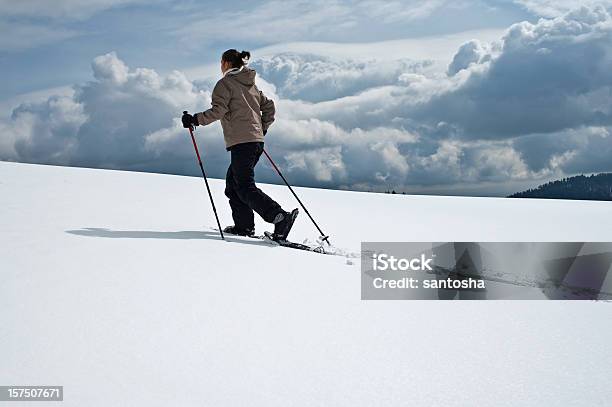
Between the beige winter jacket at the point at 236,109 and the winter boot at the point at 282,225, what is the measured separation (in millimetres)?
808

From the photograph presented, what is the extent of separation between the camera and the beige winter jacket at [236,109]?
553 centimetres

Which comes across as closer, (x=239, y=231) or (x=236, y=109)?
(x=236, y=109)

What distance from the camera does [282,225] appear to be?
548 centimetres

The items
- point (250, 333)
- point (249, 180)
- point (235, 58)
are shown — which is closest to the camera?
point (250, 333)

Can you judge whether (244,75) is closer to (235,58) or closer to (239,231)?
(235,58)

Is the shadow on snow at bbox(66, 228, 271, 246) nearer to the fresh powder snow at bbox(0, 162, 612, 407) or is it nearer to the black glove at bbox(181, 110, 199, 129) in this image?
the fresh powder snow at bbox(0, 162, 612, 407)

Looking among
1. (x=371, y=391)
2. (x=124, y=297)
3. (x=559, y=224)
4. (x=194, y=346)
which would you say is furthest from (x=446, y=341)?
(x=559, y=224)

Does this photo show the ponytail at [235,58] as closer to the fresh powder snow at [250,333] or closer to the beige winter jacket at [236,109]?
the beige winter jacket at [236,109]

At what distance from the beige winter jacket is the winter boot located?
81 cm
